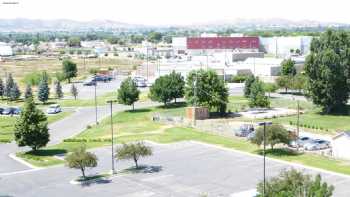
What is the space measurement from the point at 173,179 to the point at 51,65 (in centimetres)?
13306

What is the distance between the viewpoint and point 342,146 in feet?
154

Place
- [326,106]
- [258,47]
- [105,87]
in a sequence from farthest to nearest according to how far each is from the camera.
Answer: [258,47] → [105,87] → [326,106]

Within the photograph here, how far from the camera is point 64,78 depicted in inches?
4791

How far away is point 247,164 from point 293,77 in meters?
47.8

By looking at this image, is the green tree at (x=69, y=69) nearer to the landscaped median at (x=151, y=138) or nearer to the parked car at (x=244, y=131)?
the landscaped median at (x=151, y=138)

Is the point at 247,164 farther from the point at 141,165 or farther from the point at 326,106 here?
the point at 326,106

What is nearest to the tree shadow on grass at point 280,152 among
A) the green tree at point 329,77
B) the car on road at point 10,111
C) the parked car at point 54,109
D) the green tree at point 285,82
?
the green tree at point 329,77

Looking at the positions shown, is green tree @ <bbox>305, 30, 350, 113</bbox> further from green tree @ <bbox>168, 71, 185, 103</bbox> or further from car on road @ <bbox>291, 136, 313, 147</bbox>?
green tree @ <bbox>168, 71, 185, 103</bbox>

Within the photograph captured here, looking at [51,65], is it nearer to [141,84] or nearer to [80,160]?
[141,84]

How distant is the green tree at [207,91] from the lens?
6848 centimetres

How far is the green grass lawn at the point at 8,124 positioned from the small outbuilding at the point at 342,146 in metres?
34.1

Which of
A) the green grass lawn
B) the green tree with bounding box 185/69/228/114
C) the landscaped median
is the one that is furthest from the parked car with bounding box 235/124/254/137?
the green grass lawn

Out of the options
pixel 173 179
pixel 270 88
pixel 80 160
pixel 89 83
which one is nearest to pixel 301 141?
pixel 173 179

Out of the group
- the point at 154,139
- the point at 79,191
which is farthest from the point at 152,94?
the point at 79,191
